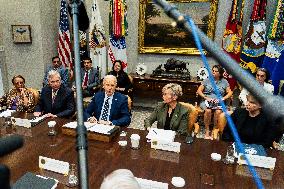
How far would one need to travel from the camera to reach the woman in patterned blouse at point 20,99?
3633 mm

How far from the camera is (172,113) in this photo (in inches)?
124

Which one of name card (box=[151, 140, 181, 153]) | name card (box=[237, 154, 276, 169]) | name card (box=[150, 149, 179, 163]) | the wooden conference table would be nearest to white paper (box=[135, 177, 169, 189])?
the wooden conference table

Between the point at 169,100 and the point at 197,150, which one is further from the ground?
the point at 169,100

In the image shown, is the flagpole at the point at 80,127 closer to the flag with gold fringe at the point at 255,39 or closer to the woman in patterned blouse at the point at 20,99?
the woman in patterned blouse at the point at 20,99

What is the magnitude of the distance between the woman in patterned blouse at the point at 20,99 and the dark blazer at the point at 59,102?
0.43 ft

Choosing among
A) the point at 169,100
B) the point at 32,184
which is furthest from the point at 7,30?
the point at 32,184

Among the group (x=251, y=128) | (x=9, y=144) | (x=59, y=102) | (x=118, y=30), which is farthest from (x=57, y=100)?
(x=9, y=144)

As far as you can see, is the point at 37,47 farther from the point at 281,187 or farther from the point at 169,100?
the point at 281,187

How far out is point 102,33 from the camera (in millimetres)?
6188

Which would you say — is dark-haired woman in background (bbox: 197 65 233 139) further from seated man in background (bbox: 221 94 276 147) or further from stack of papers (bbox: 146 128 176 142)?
stack of papers (bbox: 146 128 176 142)

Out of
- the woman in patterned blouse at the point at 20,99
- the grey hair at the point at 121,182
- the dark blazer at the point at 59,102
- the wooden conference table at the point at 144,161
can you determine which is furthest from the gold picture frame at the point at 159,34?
the grey hair at the point at 121,182

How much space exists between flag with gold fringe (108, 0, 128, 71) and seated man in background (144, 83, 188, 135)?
3182 mm

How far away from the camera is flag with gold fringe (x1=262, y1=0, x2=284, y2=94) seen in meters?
4.97

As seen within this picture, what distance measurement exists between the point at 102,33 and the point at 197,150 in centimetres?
464
